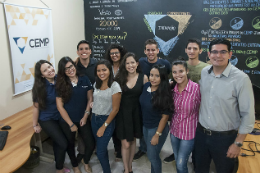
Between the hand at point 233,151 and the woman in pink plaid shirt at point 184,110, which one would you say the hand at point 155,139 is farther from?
the hand at point 233,151

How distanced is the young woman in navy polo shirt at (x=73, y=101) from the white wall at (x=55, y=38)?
0.92m

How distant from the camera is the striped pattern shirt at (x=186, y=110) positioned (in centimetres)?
168

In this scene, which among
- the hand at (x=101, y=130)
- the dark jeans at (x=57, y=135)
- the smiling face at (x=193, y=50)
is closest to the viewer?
the hand at (x=101, y=130)

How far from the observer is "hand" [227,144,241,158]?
1.50 metres

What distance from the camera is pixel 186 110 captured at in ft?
5.56

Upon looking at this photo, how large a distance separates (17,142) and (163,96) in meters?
1.60

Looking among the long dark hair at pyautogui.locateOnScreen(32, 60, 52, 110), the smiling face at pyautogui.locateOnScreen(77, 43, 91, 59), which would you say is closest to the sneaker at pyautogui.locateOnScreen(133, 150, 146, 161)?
the long dark hair at pyautogui.locateOnScreen(32, 60, 52, 110)

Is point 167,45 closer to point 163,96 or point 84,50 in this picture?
point 84,50

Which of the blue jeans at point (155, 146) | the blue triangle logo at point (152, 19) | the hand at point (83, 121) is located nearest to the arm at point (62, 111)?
the hand at point (83, 121)

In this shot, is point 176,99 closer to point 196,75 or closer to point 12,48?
point 196,75

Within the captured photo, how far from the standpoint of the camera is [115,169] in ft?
8.28

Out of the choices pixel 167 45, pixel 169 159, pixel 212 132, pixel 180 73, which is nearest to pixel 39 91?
pixel 180 73

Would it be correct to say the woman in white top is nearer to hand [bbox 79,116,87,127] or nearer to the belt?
hand [bbox 79,116,87,127]

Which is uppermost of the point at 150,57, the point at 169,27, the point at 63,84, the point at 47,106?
the point at 169,27
